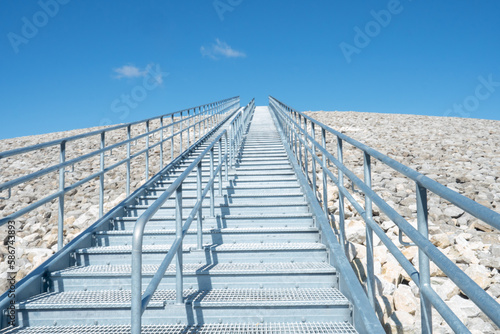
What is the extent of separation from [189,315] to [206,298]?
0.20m

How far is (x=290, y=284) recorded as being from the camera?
281 cm

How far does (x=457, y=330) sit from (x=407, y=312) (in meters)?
1.67

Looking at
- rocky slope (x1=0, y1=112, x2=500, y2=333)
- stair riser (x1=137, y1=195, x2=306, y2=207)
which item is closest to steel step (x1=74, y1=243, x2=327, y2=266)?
rocky slope (x1=0, y1=112, x2=500, y2=333)

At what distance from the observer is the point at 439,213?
4.81m

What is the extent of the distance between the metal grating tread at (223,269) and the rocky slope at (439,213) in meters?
0.64

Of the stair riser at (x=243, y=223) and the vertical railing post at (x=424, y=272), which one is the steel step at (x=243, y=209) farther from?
the vertical railing post at (x=424, y=272)

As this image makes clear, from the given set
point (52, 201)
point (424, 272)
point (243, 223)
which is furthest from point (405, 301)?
point (52, 201)

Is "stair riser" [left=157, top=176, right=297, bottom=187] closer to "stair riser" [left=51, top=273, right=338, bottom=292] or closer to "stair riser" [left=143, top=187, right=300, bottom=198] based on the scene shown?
"stair riser" [left=143, top=187, right=300, bottom=198]

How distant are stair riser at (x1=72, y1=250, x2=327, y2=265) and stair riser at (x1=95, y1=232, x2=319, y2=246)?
1.07 feet

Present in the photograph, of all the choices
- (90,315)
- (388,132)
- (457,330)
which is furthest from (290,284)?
(388,132)

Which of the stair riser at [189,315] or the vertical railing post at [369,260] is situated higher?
→ the vertical railing post at [369,260]

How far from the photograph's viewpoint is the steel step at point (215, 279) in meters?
2.81

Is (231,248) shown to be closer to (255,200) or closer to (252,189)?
(255,200)

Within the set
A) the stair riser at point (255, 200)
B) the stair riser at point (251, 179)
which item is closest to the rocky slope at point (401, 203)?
the stair riser at point (255, 200)
